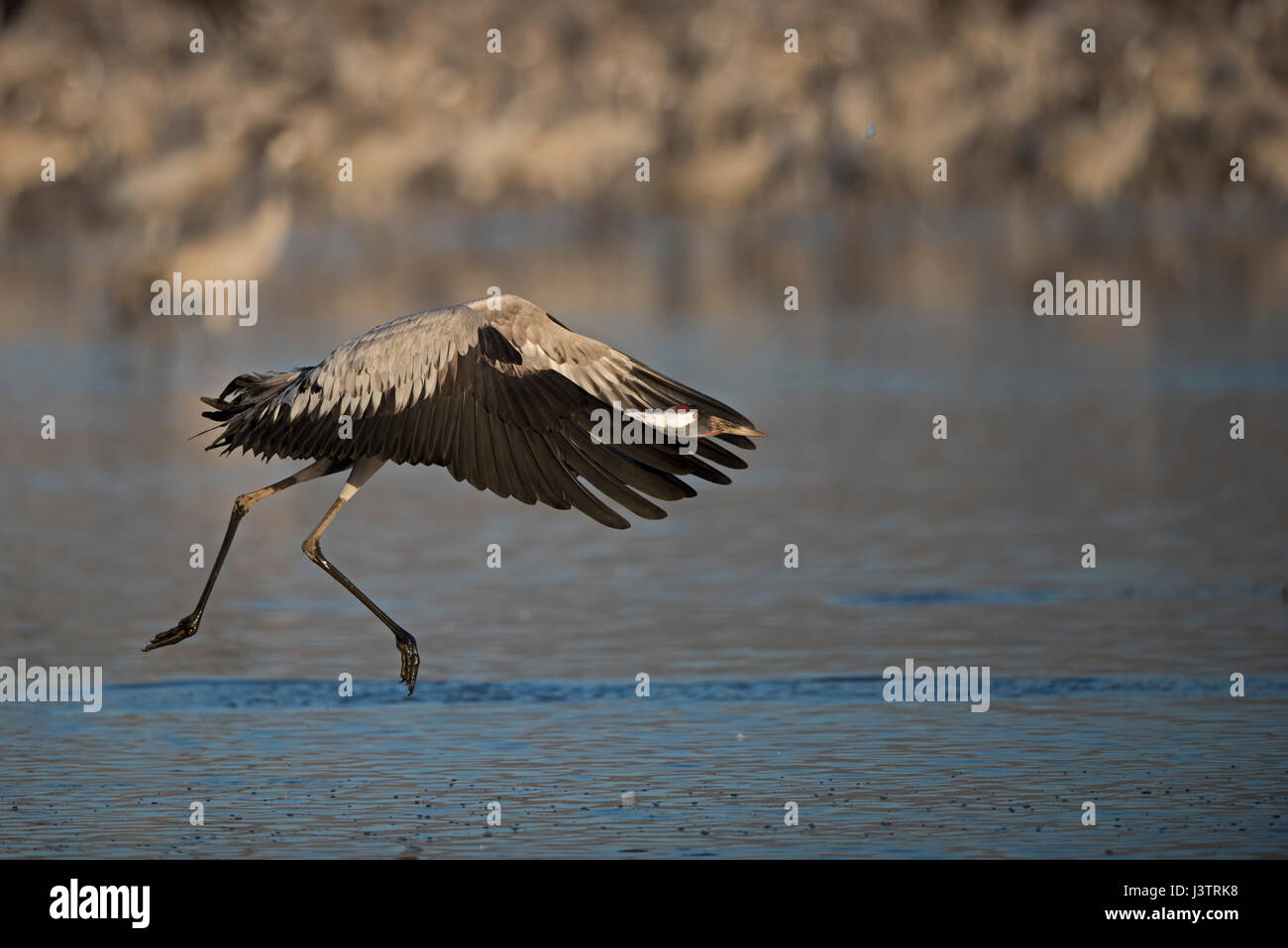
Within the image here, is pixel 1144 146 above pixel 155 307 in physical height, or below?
above

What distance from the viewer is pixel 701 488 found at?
48.4 ft

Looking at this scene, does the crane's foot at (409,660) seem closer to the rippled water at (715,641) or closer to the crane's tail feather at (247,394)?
the rippled water at (715,641)

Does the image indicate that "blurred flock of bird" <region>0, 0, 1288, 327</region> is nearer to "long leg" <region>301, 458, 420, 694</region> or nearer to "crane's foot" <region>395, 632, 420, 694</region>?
"long leg" <region>301, 458, 420, 694</region>

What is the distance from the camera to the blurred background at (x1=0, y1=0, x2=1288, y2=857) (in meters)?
8.66

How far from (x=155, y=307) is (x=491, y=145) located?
493 inches

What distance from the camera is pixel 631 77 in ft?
128

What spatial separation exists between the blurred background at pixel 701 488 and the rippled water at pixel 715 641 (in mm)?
33

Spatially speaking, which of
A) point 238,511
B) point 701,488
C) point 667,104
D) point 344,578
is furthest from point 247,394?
point 667,104

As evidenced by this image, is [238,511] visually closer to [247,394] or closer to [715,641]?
[247,394]

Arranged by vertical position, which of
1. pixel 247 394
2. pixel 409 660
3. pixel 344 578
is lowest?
pixel 409 660

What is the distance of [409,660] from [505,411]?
1536mm

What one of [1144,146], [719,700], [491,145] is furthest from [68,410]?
[1144,146]

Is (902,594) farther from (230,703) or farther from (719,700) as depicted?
(230,703)

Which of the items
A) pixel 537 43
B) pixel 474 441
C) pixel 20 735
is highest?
pixel 537 43
